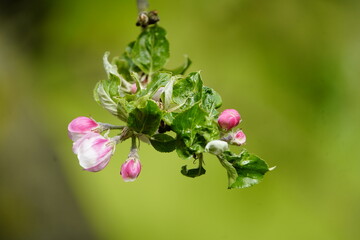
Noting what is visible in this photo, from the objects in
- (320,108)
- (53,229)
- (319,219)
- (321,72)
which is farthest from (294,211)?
(53,229)

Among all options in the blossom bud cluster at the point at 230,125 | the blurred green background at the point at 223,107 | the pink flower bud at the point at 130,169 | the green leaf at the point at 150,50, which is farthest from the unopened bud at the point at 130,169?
the blurred green background at the point at 223,107

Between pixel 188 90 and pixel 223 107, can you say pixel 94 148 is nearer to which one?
pixel 188 90

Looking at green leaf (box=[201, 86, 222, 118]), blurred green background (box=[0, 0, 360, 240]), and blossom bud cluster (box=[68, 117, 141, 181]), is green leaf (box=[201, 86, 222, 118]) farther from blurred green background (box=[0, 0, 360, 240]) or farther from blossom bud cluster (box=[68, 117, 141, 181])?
blurred green background (box=[0, 0, 360, 240])

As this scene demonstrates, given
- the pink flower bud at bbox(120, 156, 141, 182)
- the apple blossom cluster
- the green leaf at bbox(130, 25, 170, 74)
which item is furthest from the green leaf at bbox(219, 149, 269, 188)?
the green leaf at bbox(130, 25, 170, 74)

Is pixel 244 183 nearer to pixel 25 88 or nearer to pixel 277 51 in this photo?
pixel 277 51

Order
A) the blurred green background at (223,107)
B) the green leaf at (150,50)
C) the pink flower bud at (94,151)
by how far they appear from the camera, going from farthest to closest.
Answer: the blurred green background at (223,107)
the green leaf at (150,50)
the pink flower bud at (94,151)

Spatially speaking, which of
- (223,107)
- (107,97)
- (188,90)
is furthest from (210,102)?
(223,107)

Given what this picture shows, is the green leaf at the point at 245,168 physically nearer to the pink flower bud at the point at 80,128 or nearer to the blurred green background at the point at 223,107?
the pink flower bud at the point at 80,128
